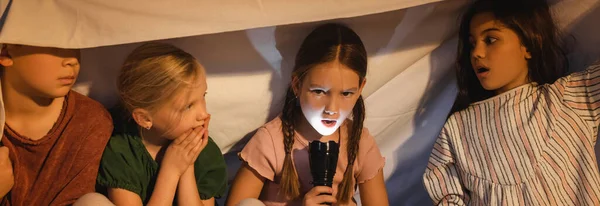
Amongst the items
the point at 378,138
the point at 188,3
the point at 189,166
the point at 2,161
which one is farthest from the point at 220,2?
the point at 378,138

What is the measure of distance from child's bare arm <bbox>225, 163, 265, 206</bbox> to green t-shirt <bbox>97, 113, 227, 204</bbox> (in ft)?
0.14

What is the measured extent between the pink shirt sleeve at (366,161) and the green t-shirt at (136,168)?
0.25 metres

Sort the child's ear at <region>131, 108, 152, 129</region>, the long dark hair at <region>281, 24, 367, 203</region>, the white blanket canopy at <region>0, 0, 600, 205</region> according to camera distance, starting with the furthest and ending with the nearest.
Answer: the long dark hair at <region>281, 24, 367, 203</region>, the child's ear at <region>131, 108, 152, 129</region>, the white blanket canopy at <region>0, 0, 600, 205</region>

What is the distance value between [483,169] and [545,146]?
110 millimetres

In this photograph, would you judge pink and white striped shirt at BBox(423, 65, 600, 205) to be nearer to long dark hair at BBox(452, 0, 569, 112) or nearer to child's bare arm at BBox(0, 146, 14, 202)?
long dark hair at BBox(452, 0, 569, 112)

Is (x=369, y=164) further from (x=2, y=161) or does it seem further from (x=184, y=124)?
(x=2, y=161)

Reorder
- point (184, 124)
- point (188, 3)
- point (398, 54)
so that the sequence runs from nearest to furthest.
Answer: point (188, 3), point (184, 124), point (398, 54)

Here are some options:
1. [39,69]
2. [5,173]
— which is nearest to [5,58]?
[39,69]

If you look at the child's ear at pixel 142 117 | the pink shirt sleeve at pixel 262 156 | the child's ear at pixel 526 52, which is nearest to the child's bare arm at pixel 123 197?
the child's ear at pixel 142 117

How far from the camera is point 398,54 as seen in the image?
1.38 m

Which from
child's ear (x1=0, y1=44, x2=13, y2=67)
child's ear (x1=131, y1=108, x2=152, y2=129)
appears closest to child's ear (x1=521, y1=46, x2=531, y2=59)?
child's ear (x1=131, y1=108, x2=152, y2=129)

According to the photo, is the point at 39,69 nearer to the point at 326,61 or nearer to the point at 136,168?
the point at 136,168

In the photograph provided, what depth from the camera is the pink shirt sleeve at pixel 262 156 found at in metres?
1.32

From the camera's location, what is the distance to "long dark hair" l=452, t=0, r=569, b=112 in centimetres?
132
